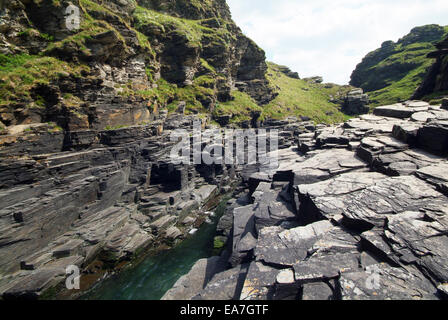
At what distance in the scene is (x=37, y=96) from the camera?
19.0 m

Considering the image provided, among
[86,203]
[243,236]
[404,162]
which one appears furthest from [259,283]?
[86,203]

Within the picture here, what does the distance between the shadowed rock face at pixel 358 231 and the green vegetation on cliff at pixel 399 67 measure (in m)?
89.4

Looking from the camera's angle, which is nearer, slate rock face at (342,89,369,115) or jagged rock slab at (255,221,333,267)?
jagged rock slab at (255,221,333,267)

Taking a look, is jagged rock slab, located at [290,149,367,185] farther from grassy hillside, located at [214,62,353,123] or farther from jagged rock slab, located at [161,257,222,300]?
grassy hillside, located at [214,62,353,123]

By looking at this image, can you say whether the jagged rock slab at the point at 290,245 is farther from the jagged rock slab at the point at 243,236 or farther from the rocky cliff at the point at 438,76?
the rocky cliff at the point at 438,76

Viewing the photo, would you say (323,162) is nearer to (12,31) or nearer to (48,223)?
(48,223)

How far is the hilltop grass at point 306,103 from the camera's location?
262ft

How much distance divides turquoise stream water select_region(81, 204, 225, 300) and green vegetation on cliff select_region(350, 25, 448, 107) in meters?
97.1

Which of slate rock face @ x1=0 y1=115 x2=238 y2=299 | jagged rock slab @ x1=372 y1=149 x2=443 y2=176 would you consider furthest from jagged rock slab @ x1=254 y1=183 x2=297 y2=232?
slate rock face @ x1=0 y1=115 x2=238 y2=299

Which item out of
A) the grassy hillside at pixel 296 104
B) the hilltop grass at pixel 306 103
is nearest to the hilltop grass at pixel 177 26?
the grassy hillside at pixel 296 104

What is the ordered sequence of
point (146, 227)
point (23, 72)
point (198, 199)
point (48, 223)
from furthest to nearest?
point (198, 199), point (146, 227), point (23, 72), point (48, 223)

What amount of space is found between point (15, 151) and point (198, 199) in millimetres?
20412

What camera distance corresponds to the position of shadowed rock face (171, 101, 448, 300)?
6359mm
